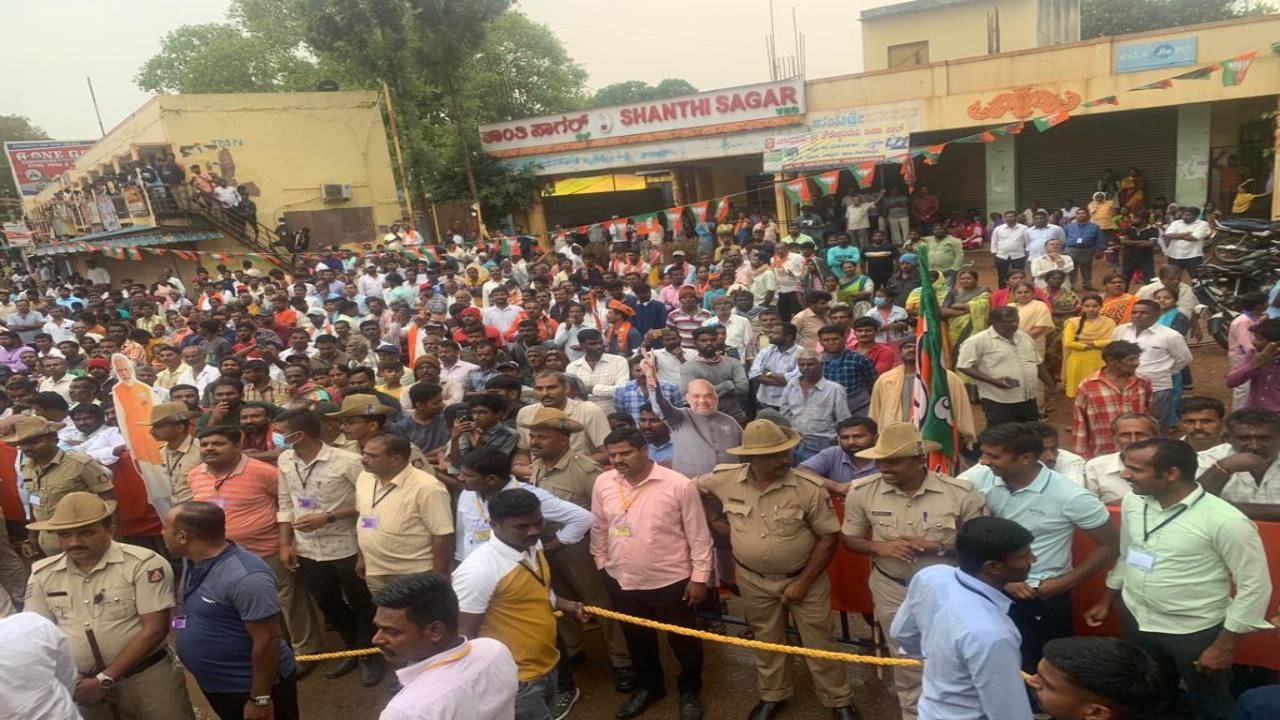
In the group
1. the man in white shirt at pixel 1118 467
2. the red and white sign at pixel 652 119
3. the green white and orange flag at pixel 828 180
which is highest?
the red and white sign at pixel 652 119

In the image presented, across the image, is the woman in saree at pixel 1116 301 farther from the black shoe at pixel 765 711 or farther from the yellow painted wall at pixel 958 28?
the yellow painted wall at pixel 958 28

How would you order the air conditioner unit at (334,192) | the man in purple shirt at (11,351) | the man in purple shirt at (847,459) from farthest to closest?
the air conditioner unit at (334,192) < the man in purple shirt at (11,351) < the man in purple shirt at (847,459)

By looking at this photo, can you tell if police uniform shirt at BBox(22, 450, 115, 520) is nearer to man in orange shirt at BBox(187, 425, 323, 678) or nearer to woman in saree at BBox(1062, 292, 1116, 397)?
man in orange shirt at BBox(187, 425, 323, 678)

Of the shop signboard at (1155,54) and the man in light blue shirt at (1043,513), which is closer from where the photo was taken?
the man in light blue shirt at (1043,513)

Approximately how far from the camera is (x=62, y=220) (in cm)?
2925

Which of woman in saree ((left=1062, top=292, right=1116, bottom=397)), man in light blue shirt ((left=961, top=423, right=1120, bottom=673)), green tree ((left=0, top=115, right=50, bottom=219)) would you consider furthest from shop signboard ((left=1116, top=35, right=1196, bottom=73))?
green tree ((left=0, top=115, right=50, bottom=219))

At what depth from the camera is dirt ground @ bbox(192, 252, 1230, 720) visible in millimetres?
4262

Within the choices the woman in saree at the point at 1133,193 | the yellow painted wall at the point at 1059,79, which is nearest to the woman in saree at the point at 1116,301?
the yellow painted wall at the point at 1059,79

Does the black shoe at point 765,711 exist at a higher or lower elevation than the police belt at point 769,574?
lower

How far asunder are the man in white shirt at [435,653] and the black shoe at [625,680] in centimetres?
206

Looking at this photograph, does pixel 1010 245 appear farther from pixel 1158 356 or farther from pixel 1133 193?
pixel 1133 193

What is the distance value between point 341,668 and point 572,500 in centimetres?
199

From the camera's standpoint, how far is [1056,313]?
8.49 meters

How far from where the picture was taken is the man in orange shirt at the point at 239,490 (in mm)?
4633
